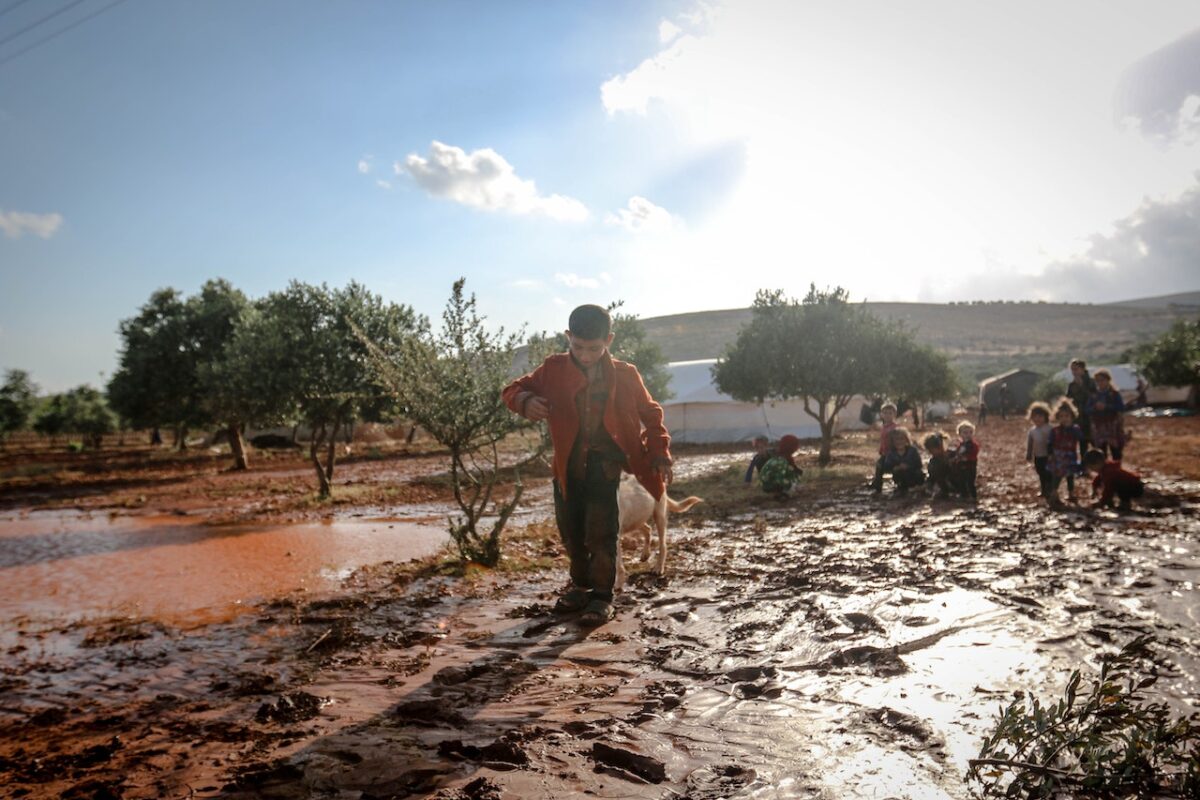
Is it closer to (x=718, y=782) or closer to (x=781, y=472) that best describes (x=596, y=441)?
(x=718, y=782)

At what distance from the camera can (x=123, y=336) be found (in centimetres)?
2903

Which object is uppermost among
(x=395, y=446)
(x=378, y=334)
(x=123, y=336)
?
(x=123, y=336)

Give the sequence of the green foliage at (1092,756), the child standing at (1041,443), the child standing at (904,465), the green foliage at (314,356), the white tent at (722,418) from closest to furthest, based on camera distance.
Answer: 1. the green foliage at (1092,756)
2. the child standing at (1041,443)
3. the child standing at (904,465)
4. the green foliage at (314,356)
5. the white tent at (722,418)

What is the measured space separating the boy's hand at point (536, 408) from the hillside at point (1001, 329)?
68.3 metres

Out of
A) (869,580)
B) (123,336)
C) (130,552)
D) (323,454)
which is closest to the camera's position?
(869,580)

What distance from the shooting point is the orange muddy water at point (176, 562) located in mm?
6723

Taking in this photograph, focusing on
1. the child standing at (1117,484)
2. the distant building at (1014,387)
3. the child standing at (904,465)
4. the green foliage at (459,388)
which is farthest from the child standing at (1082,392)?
the distant building at (1014,387)

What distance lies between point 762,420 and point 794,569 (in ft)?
89.8

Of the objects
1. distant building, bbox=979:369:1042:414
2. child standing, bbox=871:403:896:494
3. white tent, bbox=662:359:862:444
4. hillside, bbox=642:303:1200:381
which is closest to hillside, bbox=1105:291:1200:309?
hillside, bbox=642:303:1200:381

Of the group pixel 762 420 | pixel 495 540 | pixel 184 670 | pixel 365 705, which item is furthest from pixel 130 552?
pixel 762 420

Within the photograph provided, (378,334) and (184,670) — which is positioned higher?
(378,334)

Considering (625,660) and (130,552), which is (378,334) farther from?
(625,660)

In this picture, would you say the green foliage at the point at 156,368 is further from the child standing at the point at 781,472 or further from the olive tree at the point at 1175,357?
the olive tree at the point at 1175,357

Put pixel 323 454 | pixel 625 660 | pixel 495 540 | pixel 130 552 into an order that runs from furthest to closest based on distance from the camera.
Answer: pixel 323 454 → pixel 130 552 → pixel 495 540 → pixel 625 660
